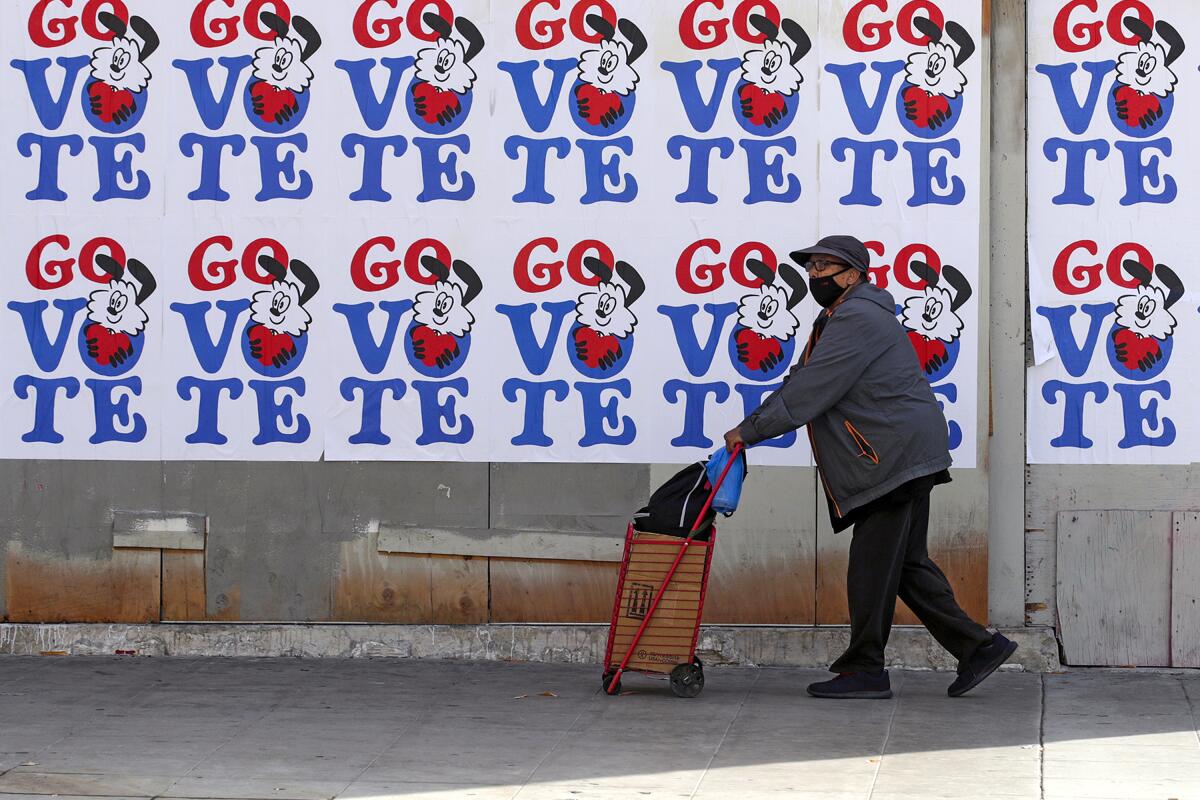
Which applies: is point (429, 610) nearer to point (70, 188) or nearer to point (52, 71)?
point (70, 188)

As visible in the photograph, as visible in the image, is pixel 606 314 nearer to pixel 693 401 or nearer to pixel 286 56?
pixel 693 401

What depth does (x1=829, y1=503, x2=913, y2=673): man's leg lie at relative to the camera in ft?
22.2

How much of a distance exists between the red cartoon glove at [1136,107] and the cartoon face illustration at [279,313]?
3737 mm

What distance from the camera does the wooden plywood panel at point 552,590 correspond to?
773 centimetres

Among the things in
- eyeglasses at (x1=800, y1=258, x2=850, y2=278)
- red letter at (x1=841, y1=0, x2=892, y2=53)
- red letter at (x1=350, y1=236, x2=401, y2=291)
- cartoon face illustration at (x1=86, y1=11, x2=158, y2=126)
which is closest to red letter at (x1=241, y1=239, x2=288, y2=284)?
red letter at (x1=350, y1=236, x2=401, y2=291)

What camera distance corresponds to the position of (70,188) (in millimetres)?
7812

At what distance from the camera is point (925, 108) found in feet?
24.5

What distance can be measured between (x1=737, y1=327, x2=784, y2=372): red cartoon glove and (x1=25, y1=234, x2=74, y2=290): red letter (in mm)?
3160

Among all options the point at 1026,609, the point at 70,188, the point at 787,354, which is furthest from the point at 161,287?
the point at 1026,609

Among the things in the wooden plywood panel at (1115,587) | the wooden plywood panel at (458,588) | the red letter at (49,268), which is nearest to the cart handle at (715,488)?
the wooden plywood panel at (458,588)

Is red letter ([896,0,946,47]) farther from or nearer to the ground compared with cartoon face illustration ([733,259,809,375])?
farther from the ground

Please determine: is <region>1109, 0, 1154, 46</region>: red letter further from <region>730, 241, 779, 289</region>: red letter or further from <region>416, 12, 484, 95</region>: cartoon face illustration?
<region>416, 12, 484, 95</region>: cartoon face illustration

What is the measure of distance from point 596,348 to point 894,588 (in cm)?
178

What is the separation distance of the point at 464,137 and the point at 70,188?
1881mm
